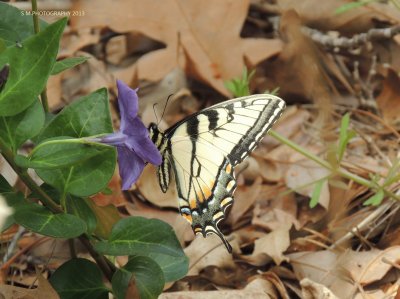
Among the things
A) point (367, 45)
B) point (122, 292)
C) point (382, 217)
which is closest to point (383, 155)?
point (382, 217)

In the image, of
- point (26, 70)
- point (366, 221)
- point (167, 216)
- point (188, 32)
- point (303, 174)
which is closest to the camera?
point (26, 70)

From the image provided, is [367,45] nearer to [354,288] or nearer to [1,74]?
[354,288]

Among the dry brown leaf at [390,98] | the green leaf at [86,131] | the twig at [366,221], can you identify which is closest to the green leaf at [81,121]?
the green leaf at [86,131]

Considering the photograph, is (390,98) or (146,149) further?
(390,98)

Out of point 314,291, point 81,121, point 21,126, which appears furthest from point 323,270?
point 21,126

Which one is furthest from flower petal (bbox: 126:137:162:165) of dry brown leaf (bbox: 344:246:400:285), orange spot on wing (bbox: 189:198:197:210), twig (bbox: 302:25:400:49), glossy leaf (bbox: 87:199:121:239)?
twig (bbox: 302:25:400:49)

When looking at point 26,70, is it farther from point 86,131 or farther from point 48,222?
point 48,222
